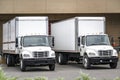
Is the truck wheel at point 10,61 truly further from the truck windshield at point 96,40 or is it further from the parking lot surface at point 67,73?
the truck windshield at point 96,40

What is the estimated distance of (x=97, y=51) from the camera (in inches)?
1076

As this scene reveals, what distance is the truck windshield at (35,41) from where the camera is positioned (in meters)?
26.8

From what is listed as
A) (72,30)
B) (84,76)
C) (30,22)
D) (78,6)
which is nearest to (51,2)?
(78,6)

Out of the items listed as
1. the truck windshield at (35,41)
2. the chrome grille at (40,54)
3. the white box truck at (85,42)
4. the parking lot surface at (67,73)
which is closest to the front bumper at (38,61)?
the chrome grille at (40,54)

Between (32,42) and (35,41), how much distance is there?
7.6 inches

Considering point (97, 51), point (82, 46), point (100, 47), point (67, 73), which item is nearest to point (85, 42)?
point (82, 46)

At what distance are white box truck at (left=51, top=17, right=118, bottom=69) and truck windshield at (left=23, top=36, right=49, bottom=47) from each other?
2.77 metres

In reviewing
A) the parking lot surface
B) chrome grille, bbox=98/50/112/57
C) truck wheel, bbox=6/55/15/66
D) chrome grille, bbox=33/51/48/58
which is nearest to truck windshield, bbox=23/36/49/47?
chrome grille, bbox=33/51/48/58

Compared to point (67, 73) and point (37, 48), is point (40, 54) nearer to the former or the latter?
point (37, 48)

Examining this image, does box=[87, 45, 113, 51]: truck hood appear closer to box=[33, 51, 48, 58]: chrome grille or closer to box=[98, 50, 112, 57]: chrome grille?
box=[98, 50, 112, 57]: chrome grille

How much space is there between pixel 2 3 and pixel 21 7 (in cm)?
210

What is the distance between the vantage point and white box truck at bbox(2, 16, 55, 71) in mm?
25891

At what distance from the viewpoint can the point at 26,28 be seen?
90.4 feet

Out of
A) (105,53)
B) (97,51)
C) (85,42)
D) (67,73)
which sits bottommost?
(67,73)
